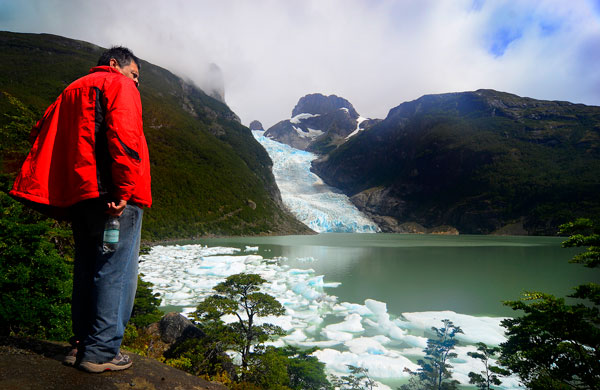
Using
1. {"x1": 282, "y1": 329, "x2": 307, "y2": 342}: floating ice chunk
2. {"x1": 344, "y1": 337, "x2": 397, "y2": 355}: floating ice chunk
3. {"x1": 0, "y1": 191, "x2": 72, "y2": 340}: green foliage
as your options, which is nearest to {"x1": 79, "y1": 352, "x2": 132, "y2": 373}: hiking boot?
{"x1": 0, "y1": 191, "x2": 72, "y2": 340}: green foliage

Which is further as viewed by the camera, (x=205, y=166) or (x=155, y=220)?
(x=205, y=166)

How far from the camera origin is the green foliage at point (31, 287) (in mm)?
3285

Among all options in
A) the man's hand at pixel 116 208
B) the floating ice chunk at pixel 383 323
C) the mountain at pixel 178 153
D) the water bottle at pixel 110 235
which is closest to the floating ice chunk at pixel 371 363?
the floating ice chunk at pixel 383 323

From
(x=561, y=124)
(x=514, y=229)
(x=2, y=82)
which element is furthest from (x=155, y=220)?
(x=561, y=124)

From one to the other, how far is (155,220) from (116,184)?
5212 cm

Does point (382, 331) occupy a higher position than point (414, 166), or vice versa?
point (414, 166)

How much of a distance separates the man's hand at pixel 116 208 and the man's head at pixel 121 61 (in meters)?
1.14

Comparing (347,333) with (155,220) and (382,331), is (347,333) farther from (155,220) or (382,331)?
(155,220)

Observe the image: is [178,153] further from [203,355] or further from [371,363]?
[371,363]

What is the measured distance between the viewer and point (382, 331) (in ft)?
35.4

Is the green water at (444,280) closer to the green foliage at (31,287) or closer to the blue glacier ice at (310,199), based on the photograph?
the green foliage at (31,287)

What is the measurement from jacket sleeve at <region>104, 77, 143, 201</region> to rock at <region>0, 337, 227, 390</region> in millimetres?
1121

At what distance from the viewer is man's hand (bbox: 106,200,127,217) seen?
1849mm

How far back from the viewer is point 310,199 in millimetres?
98500
